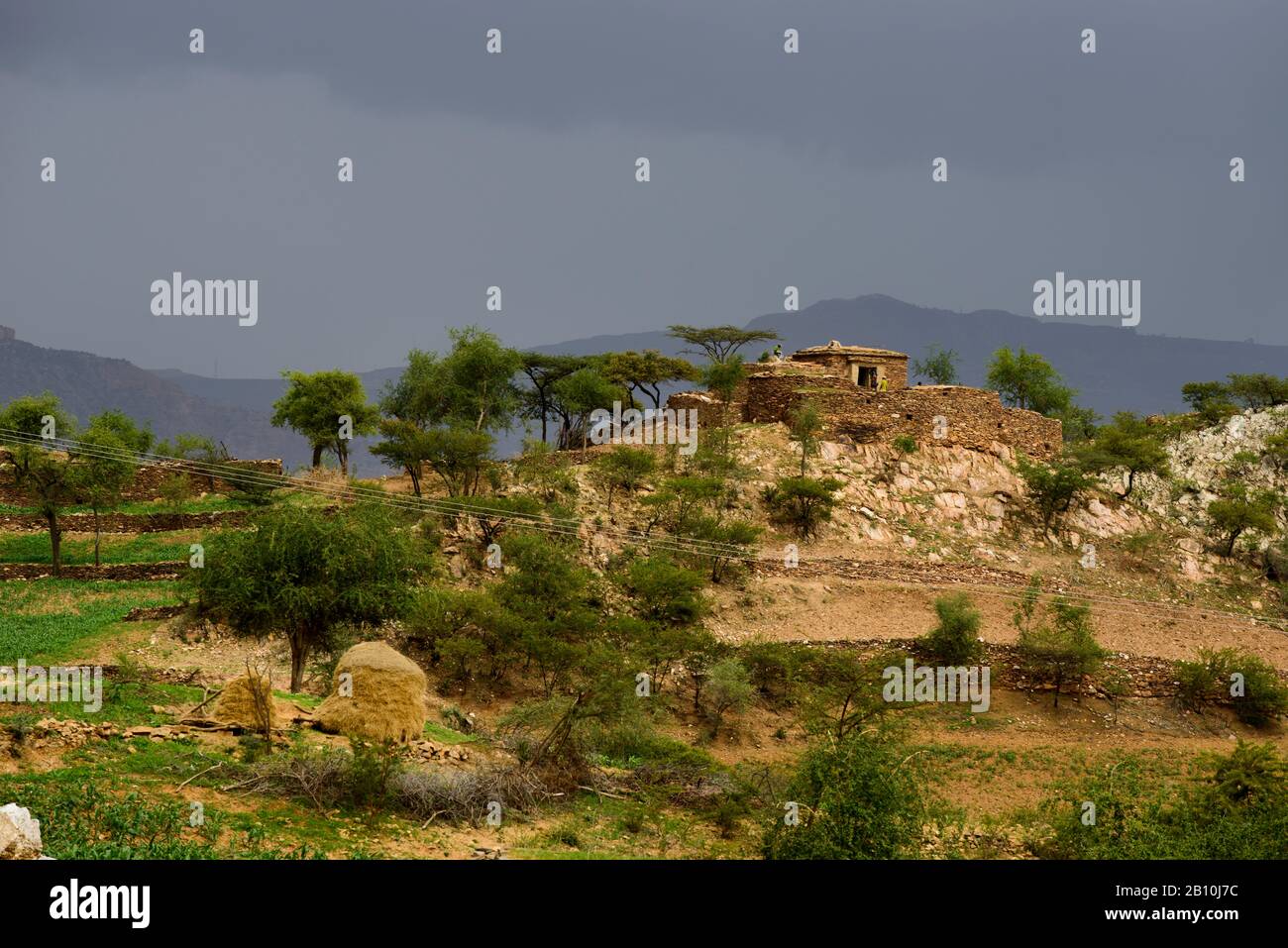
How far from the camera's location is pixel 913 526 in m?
43.7

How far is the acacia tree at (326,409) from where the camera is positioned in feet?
165

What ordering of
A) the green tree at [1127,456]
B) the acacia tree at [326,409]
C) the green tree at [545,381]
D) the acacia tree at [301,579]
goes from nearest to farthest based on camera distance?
the acacia tree at [301,579] → the green tree at [1127,456] → the acacia tree at [326,409] → the green tree at [545,381]

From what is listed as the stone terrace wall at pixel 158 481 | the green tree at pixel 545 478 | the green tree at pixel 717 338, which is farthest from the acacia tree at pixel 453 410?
the green tree at pixel 717 338

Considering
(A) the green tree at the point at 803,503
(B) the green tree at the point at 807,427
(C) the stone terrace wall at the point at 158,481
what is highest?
(B) the green tree at the point at 807,427

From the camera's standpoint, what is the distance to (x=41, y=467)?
128 feet

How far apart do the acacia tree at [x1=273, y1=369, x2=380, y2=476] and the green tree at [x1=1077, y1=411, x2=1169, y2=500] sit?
28.9 meters

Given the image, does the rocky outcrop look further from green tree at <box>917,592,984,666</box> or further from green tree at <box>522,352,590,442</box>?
green tree at <box>522,352,590,442</box>

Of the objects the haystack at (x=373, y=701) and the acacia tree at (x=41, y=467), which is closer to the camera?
the haystack at (x=373, y=701)

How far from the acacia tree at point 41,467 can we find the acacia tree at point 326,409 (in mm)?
9147

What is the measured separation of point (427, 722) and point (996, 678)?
1710cm

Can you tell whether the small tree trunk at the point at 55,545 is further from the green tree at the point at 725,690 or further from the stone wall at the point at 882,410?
the stone wall at the point at 882,410

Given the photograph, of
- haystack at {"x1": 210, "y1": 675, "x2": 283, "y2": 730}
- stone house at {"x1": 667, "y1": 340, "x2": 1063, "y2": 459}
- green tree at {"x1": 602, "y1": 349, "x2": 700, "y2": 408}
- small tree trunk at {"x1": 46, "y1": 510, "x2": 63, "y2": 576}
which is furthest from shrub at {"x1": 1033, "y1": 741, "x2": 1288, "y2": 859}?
green tree at {"x1": 602, "y1": 349, "x2": 700, "y2": 408}

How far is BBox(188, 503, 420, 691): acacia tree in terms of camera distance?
2505cm

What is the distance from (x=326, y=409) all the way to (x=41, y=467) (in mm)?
13319
